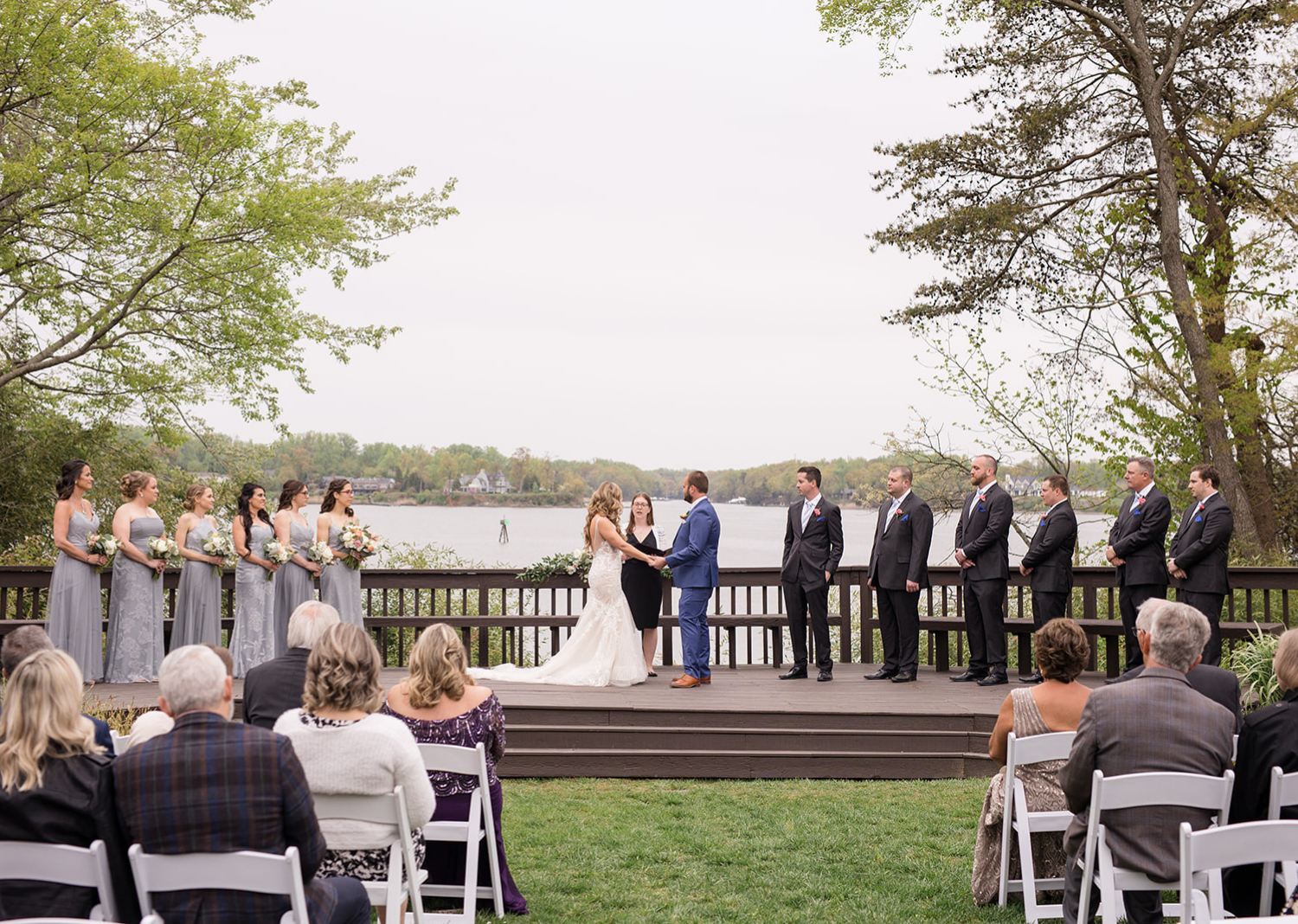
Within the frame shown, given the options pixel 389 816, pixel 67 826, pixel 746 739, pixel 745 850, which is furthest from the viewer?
pixel 746 739

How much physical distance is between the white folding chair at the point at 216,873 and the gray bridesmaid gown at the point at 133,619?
704cm

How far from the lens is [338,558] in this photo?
970 centimetres

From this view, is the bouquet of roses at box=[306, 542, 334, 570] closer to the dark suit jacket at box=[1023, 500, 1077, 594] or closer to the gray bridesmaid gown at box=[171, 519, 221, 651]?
the gray bridesmaid gown at box=[171, 519, 221, 651]

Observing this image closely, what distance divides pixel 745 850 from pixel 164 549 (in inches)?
237

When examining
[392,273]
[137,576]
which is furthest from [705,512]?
[392,273]

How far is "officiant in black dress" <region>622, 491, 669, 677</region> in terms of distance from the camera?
31.2 ft

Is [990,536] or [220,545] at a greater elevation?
[990,536]

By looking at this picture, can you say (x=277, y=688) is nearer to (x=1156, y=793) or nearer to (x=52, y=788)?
(x=52, y=788)

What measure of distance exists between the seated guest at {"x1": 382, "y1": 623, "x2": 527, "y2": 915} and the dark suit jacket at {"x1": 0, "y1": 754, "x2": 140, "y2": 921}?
1587mm

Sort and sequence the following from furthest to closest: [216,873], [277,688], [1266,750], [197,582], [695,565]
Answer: [197,582] < [695,565] < [277,688] < [1266,750] < [216,873]

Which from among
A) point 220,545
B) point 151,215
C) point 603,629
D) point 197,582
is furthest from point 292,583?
point 151,215

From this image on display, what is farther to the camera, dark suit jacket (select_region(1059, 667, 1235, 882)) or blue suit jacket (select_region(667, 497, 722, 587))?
blue suit jacket (select_region(667, 497, 722, 587))

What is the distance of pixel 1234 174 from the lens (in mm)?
15188

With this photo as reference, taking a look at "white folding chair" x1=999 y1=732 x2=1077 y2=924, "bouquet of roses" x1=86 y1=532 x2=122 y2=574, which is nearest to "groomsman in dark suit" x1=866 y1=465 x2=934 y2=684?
"white folding chair" x1=999 y1=732 x2=1077 y2=924
